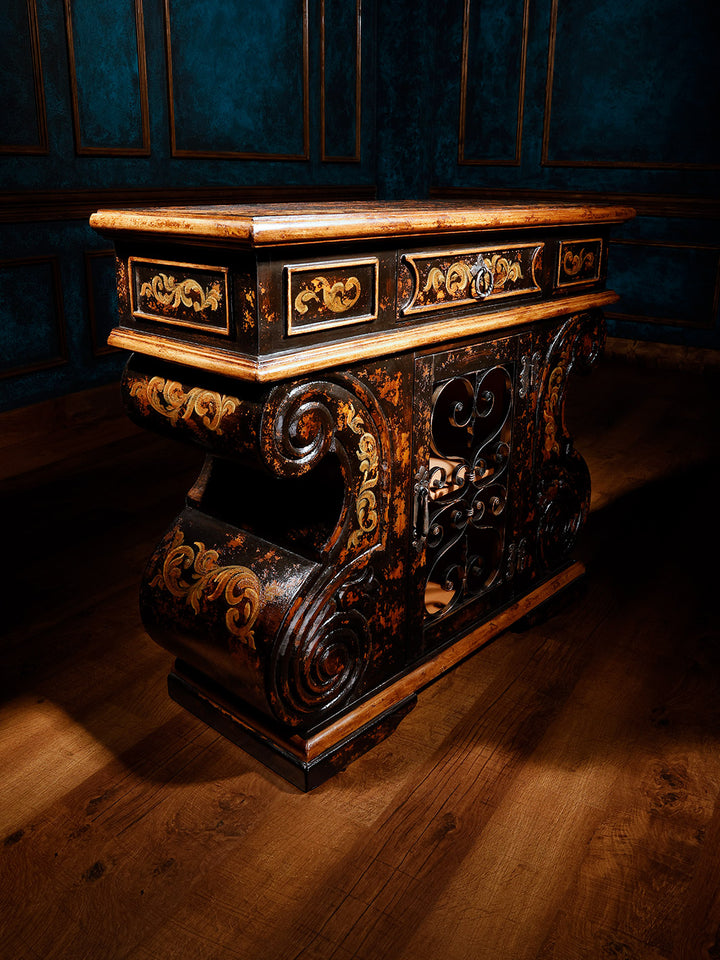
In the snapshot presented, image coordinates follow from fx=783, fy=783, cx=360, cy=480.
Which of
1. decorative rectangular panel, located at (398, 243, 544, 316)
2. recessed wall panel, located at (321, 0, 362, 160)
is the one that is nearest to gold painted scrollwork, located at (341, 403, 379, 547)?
decorative rectangular panel, located at (398, 243, 544, 316)

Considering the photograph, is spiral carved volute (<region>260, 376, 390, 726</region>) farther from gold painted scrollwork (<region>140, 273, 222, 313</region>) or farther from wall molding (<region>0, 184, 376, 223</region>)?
wall molding (<region>0, 184, 376, 223</region>)

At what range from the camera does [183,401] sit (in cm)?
125

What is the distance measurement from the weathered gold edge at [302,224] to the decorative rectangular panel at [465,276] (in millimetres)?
64

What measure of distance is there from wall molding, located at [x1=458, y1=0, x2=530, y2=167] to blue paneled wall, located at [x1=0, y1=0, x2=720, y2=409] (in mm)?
12

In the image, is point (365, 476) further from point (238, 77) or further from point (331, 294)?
point (238, 77)

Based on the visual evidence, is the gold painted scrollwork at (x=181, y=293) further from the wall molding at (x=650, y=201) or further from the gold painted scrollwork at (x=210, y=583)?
the wall molding at (x=650, y=201)

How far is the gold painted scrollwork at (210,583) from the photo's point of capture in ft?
4.38

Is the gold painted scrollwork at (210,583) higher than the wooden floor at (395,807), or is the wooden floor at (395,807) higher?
the gold painted scrollwork at (210,583)

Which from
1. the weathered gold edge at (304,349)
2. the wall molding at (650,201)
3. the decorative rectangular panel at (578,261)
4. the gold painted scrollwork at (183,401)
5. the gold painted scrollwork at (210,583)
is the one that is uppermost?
the wall molding at (650,201)

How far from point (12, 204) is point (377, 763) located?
8.43ft

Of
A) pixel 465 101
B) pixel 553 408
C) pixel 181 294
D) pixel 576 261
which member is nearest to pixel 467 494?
pixel 553 408

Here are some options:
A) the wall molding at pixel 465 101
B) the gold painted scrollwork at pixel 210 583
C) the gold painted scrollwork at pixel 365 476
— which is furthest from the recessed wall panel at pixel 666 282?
the gold painted scrollwork at pixel 210 583

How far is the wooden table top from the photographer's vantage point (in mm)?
1026

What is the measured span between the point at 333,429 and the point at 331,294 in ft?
0.68
